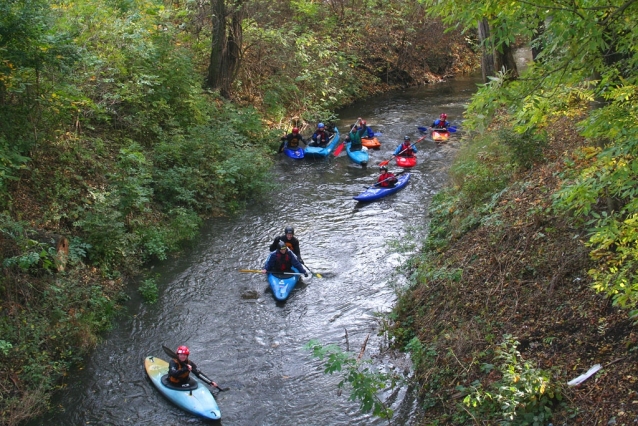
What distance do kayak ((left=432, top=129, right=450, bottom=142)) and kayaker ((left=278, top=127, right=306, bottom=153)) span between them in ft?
15.2

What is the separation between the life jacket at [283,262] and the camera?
10.8 metres

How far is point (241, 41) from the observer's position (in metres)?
18.8

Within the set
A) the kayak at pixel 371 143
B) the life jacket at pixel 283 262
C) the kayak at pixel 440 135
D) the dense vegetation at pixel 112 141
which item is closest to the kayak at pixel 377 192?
the dense vegetation at pixel 112 141

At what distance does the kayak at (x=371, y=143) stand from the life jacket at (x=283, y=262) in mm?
8718

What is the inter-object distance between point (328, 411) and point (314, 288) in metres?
3.53

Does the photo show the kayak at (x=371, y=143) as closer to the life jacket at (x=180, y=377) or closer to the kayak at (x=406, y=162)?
the kayak at (x=406, y=162)

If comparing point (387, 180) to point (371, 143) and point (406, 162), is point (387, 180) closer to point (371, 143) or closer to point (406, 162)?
point (406, 162)

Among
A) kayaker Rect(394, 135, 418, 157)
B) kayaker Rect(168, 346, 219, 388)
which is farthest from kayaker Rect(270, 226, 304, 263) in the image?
kayaker Rect(394, 135, 418, 157)

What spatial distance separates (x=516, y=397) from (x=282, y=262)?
6042 millimetres

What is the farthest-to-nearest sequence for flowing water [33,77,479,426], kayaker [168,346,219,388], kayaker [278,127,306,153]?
1. kayaker [278,127,306,153]
2. kayaker [168,346,219,388]
3. flowing water [33,77,479,426]

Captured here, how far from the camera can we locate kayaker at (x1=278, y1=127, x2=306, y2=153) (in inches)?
712

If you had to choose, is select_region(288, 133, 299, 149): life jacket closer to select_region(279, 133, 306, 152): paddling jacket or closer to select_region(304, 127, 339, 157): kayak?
select_region(279, 133, 306, 152): paddling jacket

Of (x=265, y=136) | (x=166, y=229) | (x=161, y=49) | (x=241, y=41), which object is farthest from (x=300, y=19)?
(x=166, y=229)

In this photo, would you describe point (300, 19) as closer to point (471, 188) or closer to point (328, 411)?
point (471, 188)
